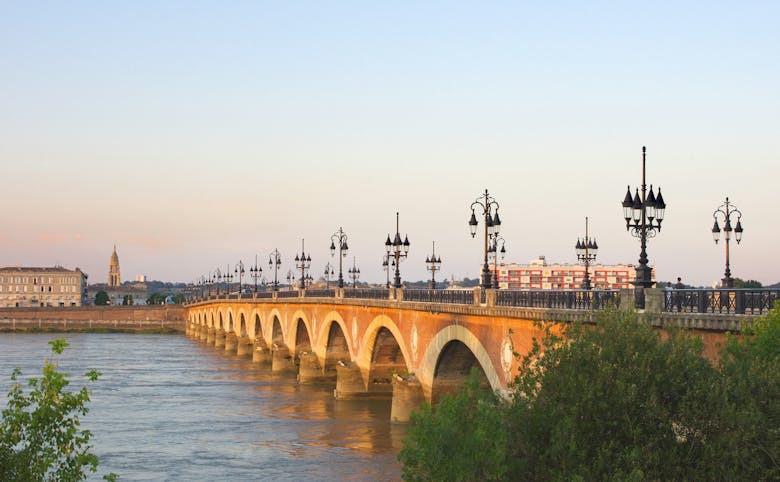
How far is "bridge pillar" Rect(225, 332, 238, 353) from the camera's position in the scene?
10474 cm

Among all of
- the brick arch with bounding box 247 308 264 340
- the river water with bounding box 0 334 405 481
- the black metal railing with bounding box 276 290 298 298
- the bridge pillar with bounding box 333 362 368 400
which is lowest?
the river water with bounding box 0 334 405 481

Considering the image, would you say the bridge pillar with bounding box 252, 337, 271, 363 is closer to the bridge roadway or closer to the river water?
the bridge roadway

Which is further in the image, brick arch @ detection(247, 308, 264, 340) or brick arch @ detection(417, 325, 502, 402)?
brick arch @ detection(247, 308, 264, 340)

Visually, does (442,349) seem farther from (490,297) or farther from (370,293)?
(370,293)

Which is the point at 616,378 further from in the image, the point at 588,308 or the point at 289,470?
the point at 289,470

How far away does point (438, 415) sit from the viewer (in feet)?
62.1

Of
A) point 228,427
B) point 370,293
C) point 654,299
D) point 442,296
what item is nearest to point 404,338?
point 442,296

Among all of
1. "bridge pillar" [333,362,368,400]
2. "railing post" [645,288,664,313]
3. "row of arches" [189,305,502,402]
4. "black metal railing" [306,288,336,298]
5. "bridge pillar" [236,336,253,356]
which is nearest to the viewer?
"railing post" [645,288,664,313]

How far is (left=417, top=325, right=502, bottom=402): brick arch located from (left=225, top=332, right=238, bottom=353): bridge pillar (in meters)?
65.2

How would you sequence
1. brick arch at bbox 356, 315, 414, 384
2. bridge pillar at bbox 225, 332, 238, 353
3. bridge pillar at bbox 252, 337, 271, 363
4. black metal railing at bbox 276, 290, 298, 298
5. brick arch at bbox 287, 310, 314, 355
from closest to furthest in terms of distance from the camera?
brick arch at bbox 356, 315, 414, 384 → brick arch at bbox 287, 310, 314, 355 → black metal railing at bbox 276, 290, 298, 298 → bridge pillar at bbox 252, 337, 271, 363 → bridge pillar at bbox 225, 332, 238, 353

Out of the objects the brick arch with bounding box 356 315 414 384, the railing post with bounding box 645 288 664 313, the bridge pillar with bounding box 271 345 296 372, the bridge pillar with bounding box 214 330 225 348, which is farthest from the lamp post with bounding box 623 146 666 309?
the bridge pillar with bounding box 214 330 225 348

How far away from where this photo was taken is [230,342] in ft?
350

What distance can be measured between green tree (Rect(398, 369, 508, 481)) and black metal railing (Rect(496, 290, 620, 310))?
574 centimetres

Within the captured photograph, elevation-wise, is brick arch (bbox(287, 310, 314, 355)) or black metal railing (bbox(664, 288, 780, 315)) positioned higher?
black metal railing (bbox(664, 288, 780, 315))
